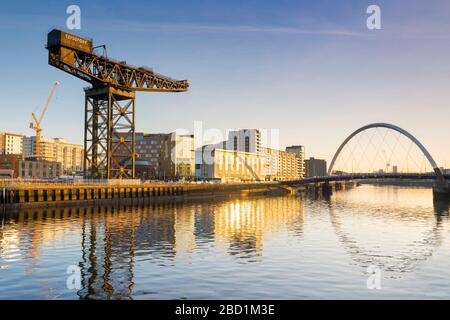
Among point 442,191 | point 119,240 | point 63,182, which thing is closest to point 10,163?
point 63,182

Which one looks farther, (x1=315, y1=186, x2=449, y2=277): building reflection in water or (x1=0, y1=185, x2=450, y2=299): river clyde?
(x1=315, y1=186, x2=449, y2=277): building reflection in water

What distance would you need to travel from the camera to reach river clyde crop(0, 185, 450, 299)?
77.1 ft

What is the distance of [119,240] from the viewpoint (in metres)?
40.6

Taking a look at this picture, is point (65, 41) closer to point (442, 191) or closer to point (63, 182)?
point (63, 182)

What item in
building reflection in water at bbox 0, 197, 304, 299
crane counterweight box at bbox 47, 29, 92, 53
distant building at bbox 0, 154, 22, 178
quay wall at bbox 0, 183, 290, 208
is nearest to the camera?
building reflection in water at bbox 0, 197, 304, 299

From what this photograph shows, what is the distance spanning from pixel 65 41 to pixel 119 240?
53.8 metres

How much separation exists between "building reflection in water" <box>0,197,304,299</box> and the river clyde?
0.10 meters

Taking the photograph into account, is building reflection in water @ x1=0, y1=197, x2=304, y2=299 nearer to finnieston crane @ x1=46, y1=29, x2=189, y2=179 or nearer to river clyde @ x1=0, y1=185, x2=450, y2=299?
river clyde @ x1=0, y1=185, x2=450, y2=299

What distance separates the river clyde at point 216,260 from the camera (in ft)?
77.1

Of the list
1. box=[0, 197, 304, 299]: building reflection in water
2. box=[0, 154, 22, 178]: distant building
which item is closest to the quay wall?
box=[0, 197, 304, 299]: building reflection in water
